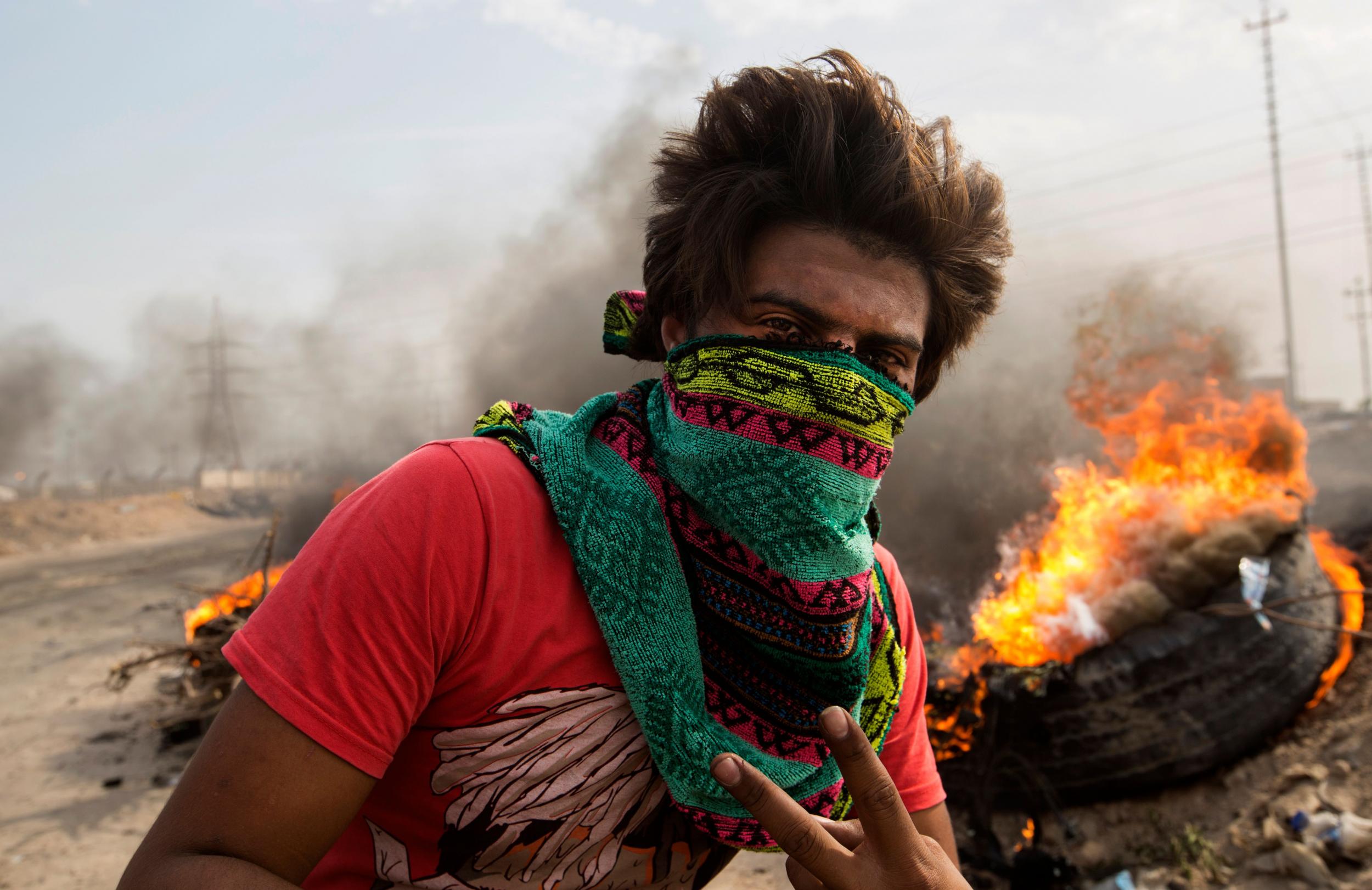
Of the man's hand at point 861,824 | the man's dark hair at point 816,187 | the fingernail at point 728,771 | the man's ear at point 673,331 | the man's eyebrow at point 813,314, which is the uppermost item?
the man's dark hair at point 816,187

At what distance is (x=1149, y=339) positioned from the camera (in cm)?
1107

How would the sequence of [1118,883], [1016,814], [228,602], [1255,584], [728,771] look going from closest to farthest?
[728,771], [1118,883], [1016,814], [1255,584], [228,602]

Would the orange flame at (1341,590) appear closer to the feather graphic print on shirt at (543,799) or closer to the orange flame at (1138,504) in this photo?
the orange flame at (1138,504)

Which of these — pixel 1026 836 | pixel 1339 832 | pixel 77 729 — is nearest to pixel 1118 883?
pixel 1026 836

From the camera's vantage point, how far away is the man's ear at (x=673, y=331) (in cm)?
175

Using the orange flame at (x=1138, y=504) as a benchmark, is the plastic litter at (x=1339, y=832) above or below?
below

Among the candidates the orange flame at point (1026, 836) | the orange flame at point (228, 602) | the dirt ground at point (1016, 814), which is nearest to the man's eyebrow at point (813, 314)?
the dirt ground at point (1016, 814)

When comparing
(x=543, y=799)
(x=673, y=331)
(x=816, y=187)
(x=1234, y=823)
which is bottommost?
(x=1234, y=823)

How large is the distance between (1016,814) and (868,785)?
5336 mm

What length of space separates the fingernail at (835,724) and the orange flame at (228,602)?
23.3 feet

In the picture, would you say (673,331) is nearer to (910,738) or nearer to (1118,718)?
(910,738)

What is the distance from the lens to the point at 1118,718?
5.41 metres

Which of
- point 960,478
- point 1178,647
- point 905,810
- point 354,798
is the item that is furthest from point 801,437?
point 960,478

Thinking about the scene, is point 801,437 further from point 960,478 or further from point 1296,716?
point 960,478
